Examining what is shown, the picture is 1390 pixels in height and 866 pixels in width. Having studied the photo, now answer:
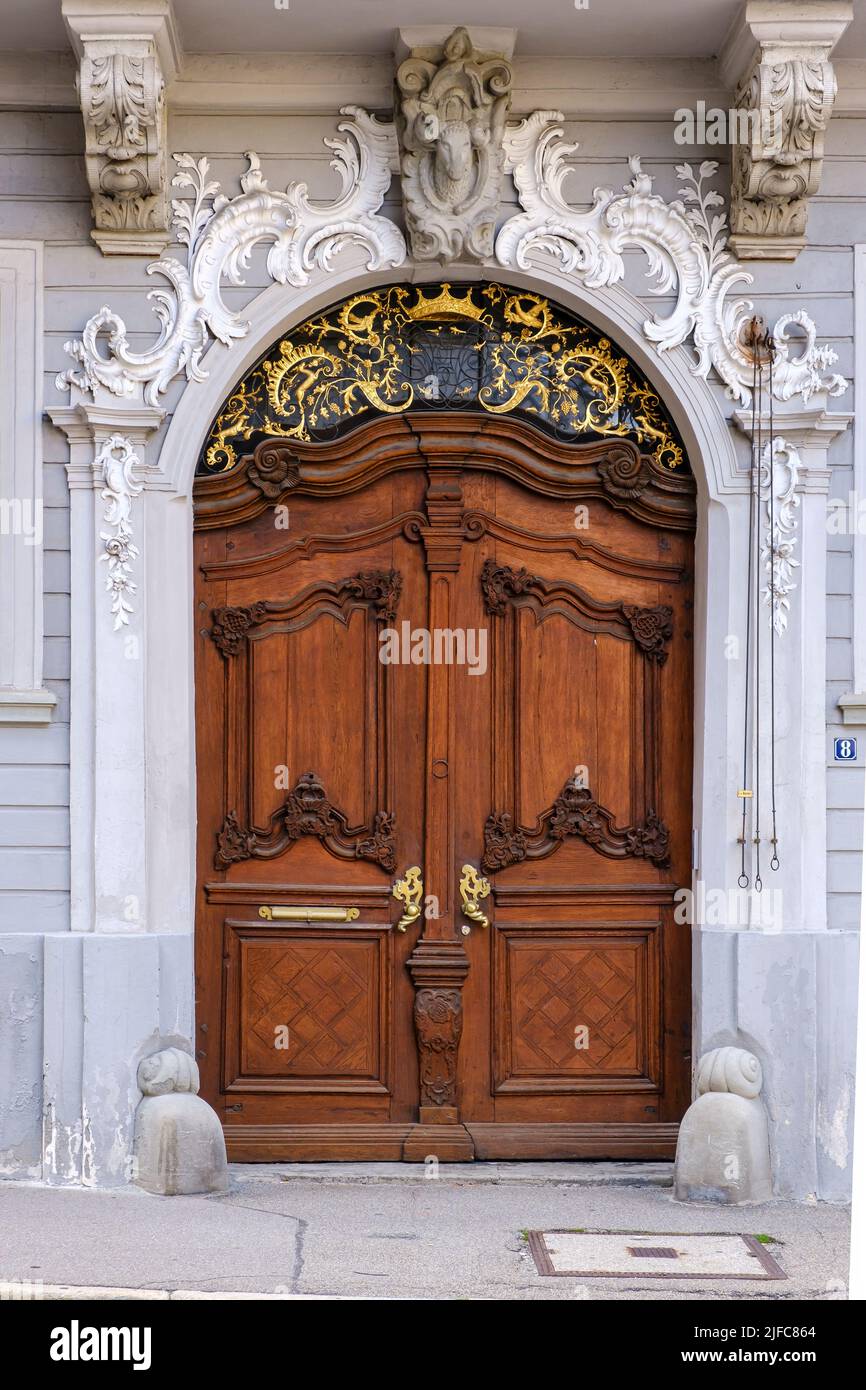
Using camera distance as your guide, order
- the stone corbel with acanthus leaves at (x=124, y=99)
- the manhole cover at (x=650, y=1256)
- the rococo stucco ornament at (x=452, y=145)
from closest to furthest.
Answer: the manhole cover at (x=650, y=1256) → the stone corbel with acanthus leaves at (x=124, y=99) → the rococo stucco ornament at (x=452, y=145)

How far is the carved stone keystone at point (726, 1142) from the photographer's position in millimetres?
6344

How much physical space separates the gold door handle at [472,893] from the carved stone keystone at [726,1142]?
1.13 meters

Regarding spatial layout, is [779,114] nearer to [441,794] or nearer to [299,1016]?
[441,794]

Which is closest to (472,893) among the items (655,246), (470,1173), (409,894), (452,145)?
(409,894)

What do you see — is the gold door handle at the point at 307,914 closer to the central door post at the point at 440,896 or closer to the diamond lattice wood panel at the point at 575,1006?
the central door post at the point at 440,896

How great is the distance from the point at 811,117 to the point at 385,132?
1.71 m

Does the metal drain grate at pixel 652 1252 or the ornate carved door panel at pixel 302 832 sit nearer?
the metal drain grate at pixel 652 1252

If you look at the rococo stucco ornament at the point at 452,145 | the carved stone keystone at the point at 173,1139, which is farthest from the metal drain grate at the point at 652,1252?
the rococo stucco ornament at the point at 452,145

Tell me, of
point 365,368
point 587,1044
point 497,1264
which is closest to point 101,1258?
point 497,1264

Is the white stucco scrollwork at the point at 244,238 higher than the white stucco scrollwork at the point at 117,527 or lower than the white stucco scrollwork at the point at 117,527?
higher

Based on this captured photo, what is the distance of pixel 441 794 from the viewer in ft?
22.7

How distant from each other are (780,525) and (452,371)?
152 centimetres

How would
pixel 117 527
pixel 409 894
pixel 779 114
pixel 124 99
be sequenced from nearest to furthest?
pixel 124 99 < pixel 779 114 < pixel 117 527 < pixel 409 894

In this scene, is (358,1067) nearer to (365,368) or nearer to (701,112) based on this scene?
(365,368)
